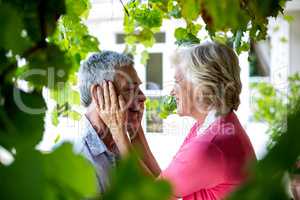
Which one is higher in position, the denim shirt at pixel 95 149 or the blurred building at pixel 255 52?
the blurred building at pixel 255 52

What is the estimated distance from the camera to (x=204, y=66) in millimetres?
1426

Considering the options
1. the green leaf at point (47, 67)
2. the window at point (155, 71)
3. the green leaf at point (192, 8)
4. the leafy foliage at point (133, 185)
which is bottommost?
the leafy foliage at point (133, 185)

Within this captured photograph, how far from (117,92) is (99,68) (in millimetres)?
99

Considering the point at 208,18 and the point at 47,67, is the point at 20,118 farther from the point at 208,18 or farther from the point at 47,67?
the point at 208,18

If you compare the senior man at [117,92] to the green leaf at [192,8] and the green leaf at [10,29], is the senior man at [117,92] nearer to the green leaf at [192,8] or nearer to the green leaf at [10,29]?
the green leaf at [192,8]

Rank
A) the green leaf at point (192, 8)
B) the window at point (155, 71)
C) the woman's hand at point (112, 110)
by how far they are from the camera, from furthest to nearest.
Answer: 1. the window at point (155, 71)
2. the woman's hand at point (112, 110)
3. the green leaf at point (192, 8)

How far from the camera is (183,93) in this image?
58.9 inches

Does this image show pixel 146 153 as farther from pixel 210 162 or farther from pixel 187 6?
pixel 187 6

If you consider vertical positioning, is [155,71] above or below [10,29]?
above

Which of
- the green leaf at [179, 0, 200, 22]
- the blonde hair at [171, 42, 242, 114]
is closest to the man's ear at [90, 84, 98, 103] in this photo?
the blonde hair at [171, 42, 242, 114]

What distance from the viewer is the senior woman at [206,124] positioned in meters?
1.20

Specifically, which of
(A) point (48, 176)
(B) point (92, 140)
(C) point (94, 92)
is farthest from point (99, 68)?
(A) point (48, 176)

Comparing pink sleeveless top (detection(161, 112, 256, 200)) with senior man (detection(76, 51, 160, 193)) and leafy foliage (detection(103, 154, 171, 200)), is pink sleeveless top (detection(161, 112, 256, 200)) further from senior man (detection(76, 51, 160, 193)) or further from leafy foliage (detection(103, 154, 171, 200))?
leafy foliage (detection(103, 154, 171, 200))

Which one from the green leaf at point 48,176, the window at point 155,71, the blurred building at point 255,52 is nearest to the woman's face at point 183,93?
the green leaf at point 48,176
